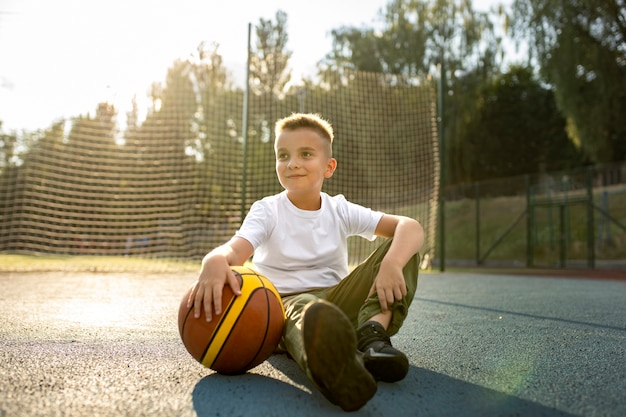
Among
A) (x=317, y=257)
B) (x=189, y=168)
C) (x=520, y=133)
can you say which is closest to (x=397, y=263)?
(x=317, y=257)

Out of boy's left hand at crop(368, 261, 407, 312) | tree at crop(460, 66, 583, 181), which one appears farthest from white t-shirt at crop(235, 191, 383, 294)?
tree at crop(460, 66, 583, 181)

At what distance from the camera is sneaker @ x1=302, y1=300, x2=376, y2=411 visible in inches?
50.1

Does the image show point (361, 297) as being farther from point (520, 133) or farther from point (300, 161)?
point (520, 133)

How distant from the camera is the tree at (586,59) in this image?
15344mm

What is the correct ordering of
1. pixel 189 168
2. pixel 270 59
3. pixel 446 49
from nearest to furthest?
pixel 189 168 → pixel 270 59 → pixel 446 49

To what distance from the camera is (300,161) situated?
2070mm

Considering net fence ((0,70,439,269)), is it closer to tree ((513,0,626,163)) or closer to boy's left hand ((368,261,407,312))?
boy's left hand ((368,261,407,312))

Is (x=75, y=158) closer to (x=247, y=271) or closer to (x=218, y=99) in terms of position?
(x=218, y=99)

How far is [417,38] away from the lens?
20641 millimetres

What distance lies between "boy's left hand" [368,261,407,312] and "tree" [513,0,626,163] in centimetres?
1610

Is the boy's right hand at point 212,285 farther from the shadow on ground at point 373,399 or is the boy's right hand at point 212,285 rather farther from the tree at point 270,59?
the tree at point 270,59

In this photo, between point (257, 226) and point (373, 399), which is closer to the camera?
point (373, 399)

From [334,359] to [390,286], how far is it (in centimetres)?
56

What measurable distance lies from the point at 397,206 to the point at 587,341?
28.1ft
